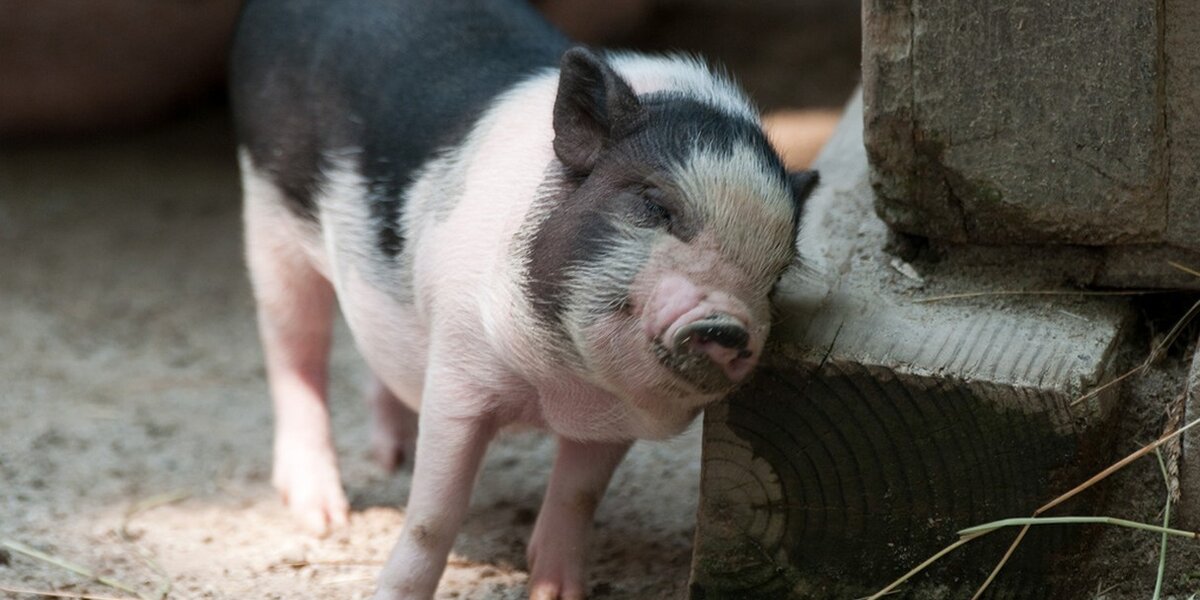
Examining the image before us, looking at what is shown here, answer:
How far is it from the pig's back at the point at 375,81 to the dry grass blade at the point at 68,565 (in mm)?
1025

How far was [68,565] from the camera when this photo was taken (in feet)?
11.7

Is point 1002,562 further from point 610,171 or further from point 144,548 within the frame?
point 144,548

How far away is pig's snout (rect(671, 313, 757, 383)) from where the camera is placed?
264cm

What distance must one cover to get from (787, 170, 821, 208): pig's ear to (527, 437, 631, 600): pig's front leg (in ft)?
2.57

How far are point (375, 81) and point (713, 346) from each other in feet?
4.95

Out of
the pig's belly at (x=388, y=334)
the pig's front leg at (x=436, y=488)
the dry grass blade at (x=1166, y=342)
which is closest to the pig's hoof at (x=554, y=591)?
the pig's front leg at (x=436, y=488)

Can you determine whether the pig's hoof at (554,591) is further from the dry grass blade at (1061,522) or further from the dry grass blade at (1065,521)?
the dry grass blade at (1061,522)

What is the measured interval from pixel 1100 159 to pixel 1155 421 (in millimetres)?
548

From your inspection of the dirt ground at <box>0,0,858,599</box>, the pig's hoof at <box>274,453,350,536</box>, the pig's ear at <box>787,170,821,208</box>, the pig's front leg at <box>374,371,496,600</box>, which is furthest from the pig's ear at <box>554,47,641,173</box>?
the pig's hoof at <box>274,453,350,536</box>

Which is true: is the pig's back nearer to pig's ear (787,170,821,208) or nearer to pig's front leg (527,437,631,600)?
pig's front leg (527,437,631,600)

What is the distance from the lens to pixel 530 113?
333 cm

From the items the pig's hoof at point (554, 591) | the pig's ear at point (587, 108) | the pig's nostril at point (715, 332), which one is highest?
the pig's ear at point (587, 108)

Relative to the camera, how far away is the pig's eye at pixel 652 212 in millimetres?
2801

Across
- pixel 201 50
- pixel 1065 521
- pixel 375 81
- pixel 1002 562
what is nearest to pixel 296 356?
pixel 375 81
